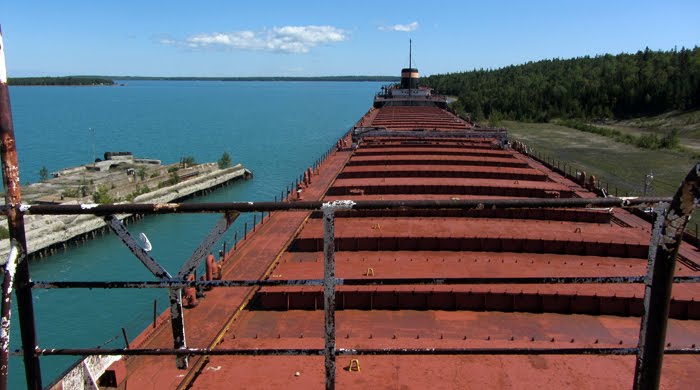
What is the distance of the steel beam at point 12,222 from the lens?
2961 millimetres

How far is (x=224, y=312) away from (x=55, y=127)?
347ft

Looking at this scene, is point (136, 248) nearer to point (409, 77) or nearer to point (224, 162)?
point (224, 162)

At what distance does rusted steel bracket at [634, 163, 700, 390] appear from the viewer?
2.87 metres

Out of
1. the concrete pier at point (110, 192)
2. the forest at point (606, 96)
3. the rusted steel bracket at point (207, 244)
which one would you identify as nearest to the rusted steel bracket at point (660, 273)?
the rusted steel bracket at point (207, 244)

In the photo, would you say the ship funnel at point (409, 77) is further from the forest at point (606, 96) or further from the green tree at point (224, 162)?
the green tree at point (224, 162)

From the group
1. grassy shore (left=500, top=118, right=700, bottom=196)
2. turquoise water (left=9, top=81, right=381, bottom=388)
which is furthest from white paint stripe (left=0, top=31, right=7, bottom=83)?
grassy shore (left=500, top=118, right=700, bottom=196)

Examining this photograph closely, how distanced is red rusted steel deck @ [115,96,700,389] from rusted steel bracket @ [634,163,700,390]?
11.4ft

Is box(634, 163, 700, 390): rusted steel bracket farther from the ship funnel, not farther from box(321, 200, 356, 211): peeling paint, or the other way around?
the ship funnel

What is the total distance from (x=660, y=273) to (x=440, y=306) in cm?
691

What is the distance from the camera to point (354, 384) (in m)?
6.43

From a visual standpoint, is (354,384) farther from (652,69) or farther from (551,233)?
(652,69)

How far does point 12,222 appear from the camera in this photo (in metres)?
3.03

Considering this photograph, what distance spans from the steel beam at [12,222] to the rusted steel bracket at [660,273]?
3.64 meters

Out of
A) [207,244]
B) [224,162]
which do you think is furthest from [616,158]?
[207,244]
